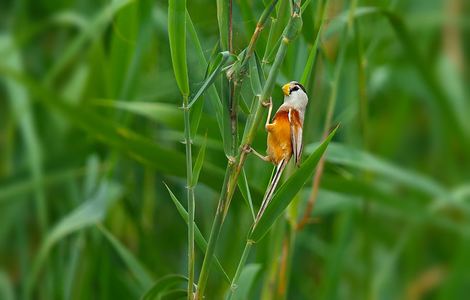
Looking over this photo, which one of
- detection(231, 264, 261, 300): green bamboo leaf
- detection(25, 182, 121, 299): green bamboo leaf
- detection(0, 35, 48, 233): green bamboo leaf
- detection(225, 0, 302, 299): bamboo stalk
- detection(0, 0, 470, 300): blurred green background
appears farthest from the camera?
detection(0, 35, 48, 233): green bamboo leaf

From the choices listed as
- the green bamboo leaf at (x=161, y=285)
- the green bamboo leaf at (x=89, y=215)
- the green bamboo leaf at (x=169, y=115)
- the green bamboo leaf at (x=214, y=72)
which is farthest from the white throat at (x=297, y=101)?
the green bamboo leaf at (x=89, y=215)

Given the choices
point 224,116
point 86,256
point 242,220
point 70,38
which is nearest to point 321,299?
point 242,220

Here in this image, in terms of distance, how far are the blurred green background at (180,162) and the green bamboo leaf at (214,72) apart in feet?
0.16

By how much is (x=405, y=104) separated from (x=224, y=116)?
174cm

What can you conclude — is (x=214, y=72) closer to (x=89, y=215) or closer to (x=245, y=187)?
(x=245, y=187)

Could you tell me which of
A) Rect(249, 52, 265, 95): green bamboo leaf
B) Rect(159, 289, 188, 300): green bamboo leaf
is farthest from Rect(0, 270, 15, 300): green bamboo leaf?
Rect(249, 52, 265, 95): green bamboo leaf

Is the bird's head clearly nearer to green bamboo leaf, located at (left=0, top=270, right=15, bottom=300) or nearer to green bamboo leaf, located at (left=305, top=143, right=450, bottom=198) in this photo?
green bamboo leaf, located at (left=305, top=143, right=450, bottom=198)

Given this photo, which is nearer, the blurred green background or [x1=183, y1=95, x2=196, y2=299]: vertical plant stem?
[x1=183, y1=95, x2=196, y2=299]: vertical plant stem

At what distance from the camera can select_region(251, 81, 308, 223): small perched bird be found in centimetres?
101

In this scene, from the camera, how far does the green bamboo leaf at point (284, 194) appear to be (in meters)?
1.03

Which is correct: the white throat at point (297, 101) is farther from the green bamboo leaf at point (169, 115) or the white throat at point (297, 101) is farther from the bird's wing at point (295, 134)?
the green bamboo leaf at point (169, 115)

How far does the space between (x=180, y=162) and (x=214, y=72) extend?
50cm

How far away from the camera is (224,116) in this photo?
38.3 inches

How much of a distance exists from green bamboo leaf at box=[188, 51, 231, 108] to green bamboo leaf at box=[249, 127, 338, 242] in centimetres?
14
